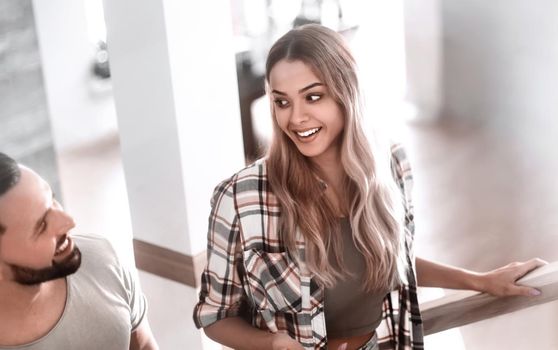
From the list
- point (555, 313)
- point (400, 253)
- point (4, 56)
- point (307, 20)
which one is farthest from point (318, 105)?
point (307, 20)

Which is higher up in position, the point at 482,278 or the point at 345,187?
the point at 345,187

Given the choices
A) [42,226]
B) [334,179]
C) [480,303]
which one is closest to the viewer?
[42,226]

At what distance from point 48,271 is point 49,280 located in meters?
0.04

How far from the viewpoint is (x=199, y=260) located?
375cm

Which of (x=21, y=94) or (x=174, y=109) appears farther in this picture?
(x=21, y=94)

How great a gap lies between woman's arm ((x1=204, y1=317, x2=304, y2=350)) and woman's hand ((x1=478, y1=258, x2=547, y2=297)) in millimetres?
445

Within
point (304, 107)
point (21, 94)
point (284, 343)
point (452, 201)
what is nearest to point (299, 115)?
point (304, 107)

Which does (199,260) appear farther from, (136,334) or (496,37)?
(496,37)

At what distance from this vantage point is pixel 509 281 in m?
1.82

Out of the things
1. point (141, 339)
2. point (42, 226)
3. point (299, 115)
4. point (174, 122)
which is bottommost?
point (141, 339)

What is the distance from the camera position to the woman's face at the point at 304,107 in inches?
73.4

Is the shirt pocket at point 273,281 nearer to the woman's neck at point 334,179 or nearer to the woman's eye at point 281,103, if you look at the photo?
the woman's neck at point 334,179

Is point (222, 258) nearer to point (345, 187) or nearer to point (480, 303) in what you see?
point (345, 187)

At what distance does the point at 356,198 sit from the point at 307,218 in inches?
5.1
